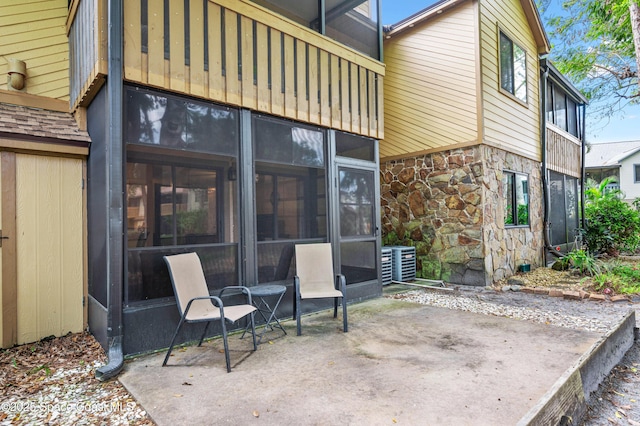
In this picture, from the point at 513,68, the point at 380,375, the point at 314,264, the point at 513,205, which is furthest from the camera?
the point at 513,68

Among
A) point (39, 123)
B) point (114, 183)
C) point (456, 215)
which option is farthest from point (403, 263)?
point (39, 123)

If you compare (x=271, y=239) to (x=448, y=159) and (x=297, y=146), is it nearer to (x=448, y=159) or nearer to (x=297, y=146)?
(x=297, y=146)

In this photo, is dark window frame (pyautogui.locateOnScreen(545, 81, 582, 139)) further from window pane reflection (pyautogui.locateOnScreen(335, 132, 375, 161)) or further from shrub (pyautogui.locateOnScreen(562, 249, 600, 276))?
window pane reflection (pyautogui.locateOnScreen(335, 132, 375, 161))

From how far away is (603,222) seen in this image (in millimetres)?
9992

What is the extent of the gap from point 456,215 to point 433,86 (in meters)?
2.64

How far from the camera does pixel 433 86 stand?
7.05 metres

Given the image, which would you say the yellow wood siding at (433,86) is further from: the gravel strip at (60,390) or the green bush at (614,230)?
the green bush at (614,230)

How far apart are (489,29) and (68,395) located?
8.06 meters

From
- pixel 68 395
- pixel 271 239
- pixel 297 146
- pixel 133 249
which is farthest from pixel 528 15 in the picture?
pixel 68 395

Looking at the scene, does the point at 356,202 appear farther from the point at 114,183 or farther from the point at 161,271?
the point at 114,183

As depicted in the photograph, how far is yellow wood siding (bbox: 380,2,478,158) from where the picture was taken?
6.49m

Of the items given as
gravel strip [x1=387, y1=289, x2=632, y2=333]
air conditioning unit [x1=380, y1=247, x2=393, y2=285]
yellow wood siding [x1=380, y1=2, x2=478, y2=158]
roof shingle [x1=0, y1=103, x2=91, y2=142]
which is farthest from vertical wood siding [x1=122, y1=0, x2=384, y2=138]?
gravel strip [x1=387, y1=289, x2=632, y2=333]

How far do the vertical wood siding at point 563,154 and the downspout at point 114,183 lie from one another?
9.51m

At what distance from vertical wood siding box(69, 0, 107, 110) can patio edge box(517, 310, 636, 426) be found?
4129 millimetres
